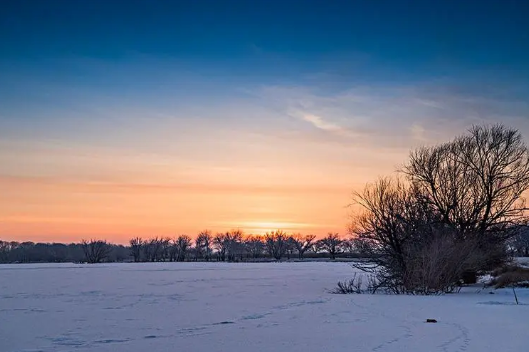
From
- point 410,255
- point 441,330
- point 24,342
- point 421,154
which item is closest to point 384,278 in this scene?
point 410,255

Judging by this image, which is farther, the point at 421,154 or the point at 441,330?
the point at 421,154

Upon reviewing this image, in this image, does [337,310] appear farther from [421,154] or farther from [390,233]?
[421,154]

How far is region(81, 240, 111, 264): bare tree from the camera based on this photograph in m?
103

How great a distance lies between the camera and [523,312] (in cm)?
1356

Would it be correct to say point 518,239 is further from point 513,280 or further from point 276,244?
point 276,244

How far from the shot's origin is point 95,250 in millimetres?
106375

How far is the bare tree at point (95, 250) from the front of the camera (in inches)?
4069

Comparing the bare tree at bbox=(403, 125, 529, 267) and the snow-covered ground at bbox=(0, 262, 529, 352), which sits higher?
the bare tree at bbox=(403, 125, 529, 267)

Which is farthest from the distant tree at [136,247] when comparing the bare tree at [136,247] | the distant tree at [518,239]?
the distant tree at [518,239]

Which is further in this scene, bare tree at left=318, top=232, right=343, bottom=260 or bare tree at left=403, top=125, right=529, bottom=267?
bare tree at left=318, top=232, right=343, bottom=260

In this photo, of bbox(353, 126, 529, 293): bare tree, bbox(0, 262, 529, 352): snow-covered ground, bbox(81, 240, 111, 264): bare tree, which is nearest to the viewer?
bbox(0, 262, 529, 352): snow-covered ground

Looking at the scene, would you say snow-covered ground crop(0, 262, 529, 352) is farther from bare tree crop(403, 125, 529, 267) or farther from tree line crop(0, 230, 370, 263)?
tree line crop(0, 230, 370, 263)

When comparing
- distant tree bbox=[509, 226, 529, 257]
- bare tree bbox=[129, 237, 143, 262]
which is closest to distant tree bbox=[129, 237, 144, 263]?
bare tree bbox=[129, 237, 143, 262]

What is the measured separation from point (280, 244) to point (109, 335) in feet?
419
